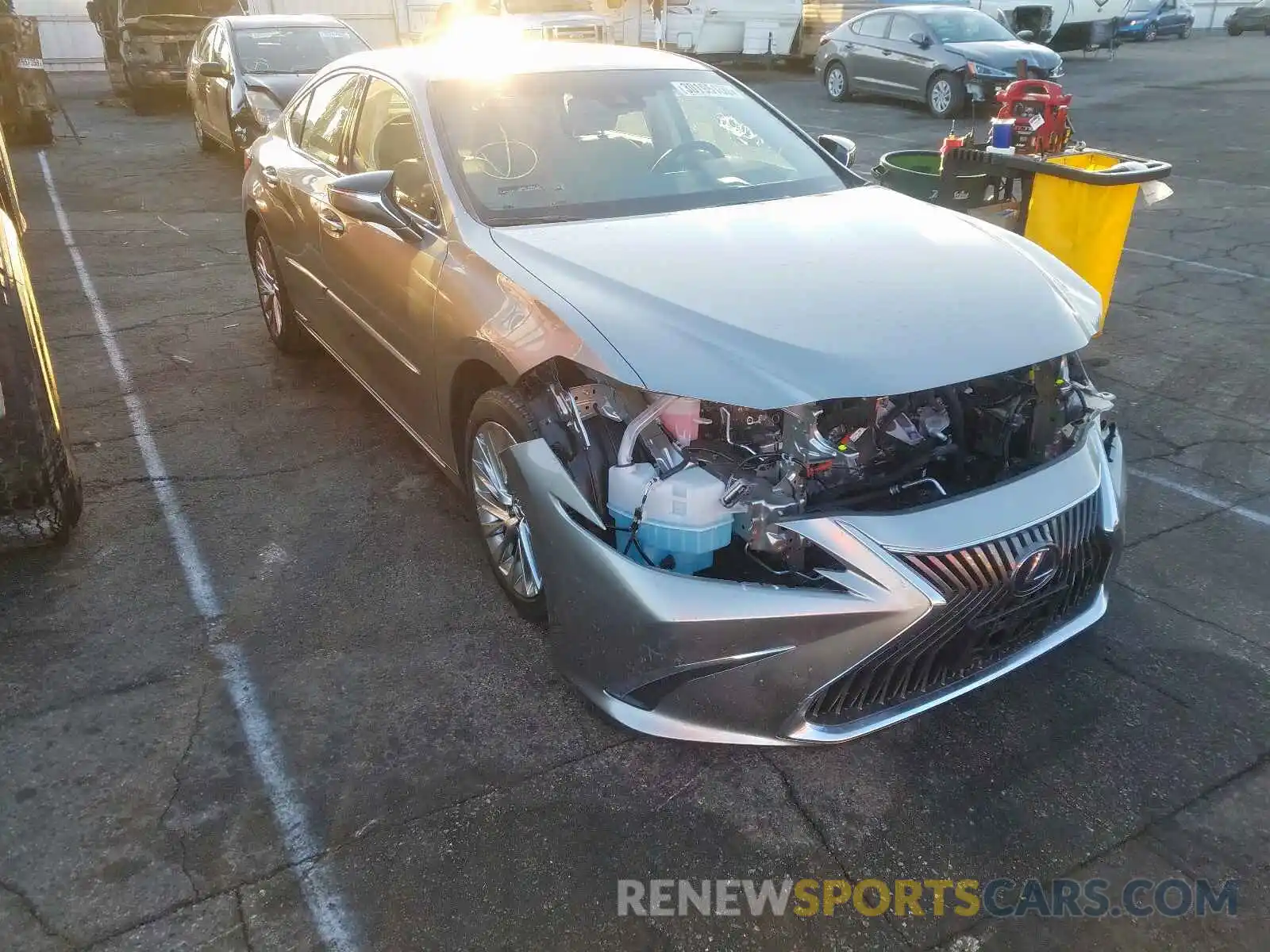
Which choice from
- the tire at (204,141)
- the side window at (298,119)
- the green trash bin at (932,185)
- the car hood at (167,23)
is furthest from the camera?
the car hood at (167,23)

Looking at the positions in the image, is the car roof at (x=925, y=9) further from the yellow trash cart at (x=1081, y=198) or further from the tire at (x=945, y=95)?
the yellow trash cart at (x=1081, y=198)

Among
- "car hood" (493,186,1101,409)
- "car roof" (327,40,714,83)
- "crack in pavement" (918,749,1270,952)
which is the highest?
"car roof" (327,40,714,83)

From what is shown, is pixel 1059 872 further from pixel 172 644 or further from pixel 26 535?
pixel 26 535

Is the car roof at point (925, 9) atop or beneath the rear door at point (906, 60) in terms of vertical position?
atop

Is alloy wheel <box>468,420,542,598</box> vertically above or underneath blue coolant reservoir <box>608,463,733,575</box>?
underneath

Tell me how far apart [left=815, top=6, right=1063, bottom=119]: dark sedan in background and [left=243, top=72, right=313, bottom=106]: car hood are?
30.8ft

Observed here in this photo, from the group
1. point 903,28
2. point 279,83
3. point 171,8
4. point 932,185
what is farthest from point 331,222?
point 171,8

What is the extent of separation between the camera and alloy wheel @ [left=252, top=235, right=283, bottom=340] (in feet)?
17.7

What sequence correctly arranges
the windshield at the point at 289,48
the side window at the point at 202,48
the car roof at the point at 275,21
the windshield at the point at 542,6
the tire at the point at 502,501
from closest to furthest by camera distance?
1. the tire at the point at 502,501
2. the windshield at the point at 289,48
3. the car roof at the point at 275,21
4. the side window at the point at 202,48
5. the windshield at the point at 542,6

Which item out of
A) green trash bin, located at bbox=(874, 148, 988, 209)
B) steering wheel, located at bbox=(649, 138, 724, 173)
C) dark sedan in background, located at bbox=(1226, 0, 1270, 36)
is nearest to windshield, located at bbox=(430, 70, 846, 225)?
steering wheel, located at bbox=(649, 138, 724, 173)

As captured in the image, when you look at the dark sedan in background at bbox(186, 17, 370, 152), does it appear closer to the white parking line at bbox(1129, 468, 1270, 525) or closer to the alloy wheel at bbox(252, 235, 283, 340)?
the alloy wheel at bbox(252, 235, 283, 340)

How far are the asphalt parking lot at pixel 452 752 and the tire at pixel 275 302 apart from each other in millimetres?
844

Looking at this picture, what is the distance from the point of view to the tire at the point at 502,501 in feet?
9.56

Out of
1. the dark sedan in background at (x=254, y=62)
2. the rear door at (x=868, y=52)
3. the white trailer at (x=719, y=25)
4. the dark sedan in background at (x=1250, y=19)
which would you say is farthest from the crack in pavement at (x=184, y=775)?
the dark sedan in background at (x=1250, y=19)
